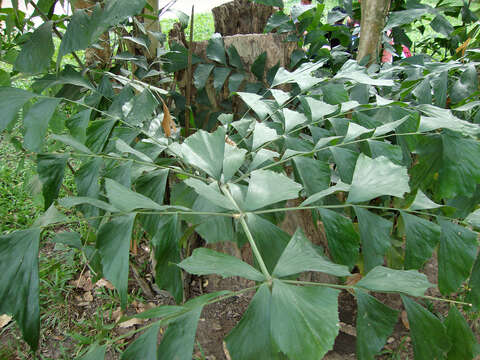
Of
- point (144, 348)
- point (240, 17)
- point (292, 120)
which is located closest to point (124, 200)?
point (144, 348)

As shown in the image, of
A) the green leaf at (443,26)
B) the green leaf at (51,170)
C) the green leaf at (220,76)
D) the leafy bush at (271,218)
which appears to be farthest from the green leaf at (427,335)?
the green leaf at (443,26)

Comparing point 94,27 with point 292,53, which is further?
point 292,53

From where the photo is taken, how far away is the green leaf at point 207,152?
20.9 inches

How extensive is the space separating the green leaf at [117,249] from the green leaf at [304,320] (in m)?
0.22

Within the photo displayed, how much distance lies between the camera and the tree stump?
1677 millimetres

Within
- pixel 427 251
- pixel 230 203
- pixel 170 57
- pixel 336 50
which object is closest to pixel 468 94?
pixel 427 251

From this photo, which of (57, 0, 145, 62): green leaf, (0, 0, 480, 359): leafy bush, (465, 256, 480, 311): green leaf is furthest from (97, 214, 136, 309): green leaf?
(465, 256, 480, 311): green leaf

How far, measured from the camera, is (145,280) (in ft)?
5.09

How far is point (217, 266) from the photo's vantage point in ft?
1.27

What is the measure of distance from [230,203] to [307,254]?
0.11m

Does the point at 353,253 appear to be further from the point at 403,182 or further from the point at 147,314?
the point at 147,314

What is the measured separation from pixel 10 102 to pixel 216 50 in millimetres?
781

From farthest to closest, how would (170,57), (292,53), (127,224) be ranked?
(292,53) < (170,57) < (127,224)

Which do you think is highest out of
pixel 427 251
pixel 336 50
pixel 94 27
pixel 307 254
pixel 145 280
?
pixel 94 27
